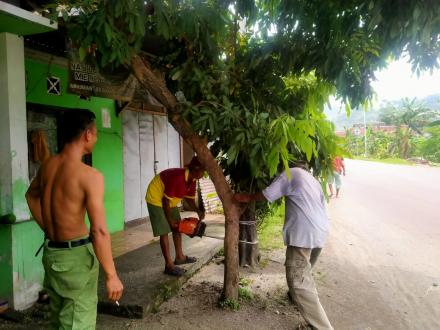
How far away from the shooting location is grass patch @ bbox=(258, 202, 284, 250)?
6582 mm

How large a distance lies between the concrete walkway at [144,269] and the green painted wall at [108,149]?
43cm

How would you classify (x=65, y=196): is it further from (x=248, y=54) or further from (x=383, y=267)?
(x=383, y=267)

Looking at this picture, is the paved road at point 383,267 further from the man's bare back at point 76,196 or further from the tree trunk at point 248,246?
the man's bare back at point 76,196

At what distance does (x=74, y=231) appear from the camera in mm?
2479

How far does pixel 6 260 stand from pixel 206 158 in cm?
214

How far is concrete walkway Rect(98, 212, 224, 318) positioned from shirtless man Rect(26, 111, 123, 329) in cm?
131

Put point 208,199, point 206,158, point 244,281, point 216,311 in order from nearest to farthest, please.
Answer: point 206,158
point 216,311
point 244,281
point 208,199

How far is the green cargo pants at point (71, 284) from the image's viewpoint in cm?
245

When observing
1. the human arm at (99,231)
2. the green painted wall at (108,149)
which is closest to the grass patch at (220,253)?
the green painted wall at (108,149)

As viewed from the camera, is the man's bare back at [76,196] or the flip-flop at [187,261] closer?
the man's bare back at [76,196]

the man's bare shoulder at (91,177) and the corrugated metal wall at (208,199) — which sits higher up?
the man's bare shoulder at (91,177)

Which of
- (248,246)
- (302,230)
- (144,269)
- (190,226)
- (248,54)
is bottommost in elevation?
(144,269)

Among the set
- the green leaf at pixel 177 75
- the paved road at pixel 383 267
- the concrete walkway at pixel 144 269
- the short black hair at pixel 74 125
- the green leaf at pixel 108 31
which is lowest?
the paved road at pixel 383 267

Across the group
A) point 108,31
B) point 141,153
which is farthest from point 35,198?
point 141,153
